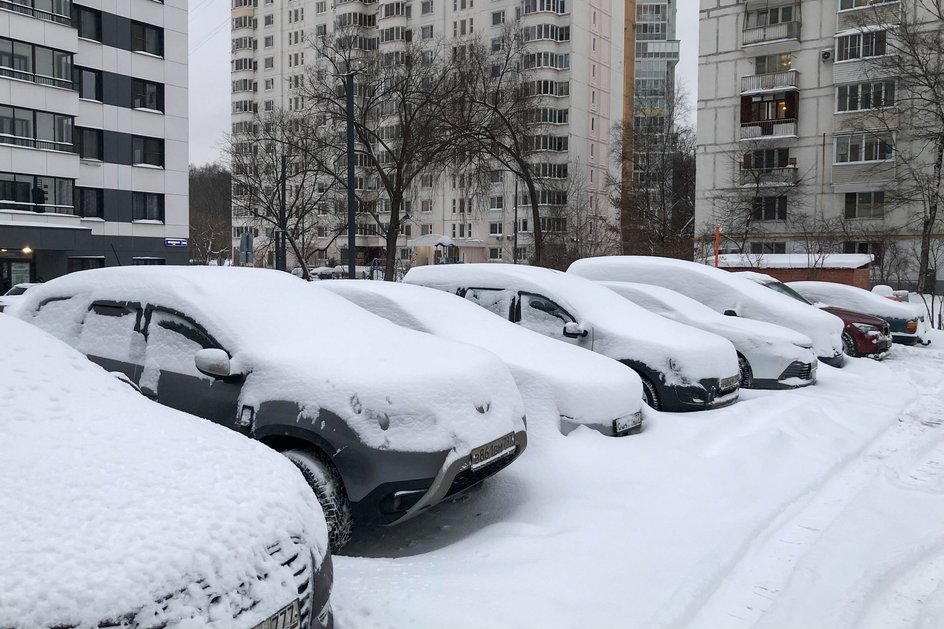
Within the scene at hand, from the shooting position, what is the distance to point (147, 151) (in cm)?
4322

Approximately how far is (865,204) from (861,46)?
810 centimetres

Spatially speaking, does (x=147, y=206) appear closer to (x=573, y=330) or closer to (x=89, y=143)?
(x=89, y=143)

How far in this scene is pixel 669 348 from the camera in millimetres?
8352

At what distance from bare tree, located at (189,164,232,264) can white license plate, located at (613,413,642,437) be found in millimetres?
70972

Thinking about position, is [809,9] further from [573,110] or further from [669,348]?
[669,348]

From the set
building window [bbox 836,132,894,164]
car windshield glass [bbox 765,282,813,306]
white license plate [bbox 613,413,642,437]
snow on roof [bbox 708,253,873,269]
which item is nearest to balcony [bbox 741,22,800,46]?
building window [bbox 836,132,894,164]

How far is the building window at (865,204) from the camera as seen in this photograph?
40.9 metres

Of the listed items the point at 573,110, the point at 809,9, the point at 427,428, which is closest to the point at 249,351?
the point at 427,428

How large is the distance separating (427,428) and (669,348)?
4333mm

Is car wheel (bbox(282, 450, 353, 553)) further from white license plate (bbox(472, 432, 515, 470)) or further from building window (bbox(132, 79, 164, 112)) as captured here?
building window (bbox(132, 79, 164, 112))

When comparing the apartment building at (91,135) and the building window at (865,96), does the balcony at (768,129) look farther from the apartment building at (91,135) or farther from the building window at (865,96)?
the apartment building at (91,135)

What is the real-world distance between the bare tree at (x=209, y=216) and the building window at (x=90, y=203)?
32.2m

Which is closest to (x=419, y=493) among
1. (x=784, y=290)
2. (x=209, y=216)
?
(x=784, y=290)

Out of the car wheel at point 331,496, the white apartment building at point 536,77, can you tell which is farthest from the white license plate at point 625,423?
the white apartment building at point 536,77
